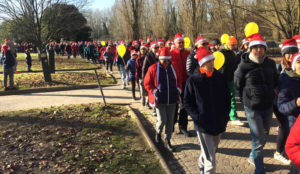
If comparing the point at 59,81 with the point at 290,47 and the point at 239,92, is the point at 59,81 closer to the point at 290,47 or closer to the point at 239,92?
the point at 239,92

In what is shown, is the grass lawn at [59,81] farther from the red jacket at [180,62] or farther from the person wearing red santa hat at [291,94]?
the person wearing red santa hat at [291,94]

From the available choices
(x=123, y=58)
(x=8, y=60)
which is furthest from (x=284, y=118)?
(x=8, y=60)

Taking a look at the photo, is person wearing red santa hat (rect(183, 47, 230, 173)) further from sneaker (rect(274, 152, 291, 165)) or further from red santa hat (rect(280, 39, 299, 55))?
sneaker (rect(274, 152, 291, 165))

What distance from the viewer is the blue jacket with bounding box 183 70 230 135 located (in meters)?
3.14

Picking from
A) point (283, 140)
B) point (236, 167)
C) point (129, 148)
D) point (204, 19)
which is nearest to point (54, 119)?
point (129, 148)

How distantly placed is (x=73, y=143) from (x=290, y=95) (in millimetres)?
4069

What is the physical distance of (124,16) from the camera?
30750 mm

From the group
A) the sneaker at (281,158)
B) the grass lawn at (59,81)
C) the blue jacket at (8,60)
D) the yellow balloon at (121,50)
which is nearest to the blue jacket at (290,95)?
the sneaker at (281,158)

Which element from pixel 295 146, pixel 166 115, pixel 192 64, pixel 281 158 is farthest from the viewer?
pixel 192 64

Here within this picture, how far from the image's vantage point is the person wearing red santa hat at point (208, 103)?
10.3 ft

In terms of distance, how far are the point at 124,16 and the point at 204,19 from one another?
14.3 meters

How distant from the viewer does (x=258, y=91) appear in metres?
3.49

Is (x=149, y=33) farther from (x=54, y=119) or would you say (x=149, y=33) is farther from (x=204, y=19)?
(x=54, y=119)

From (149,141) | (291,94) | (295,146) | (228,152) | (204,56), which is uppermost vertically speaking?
(204,56)
